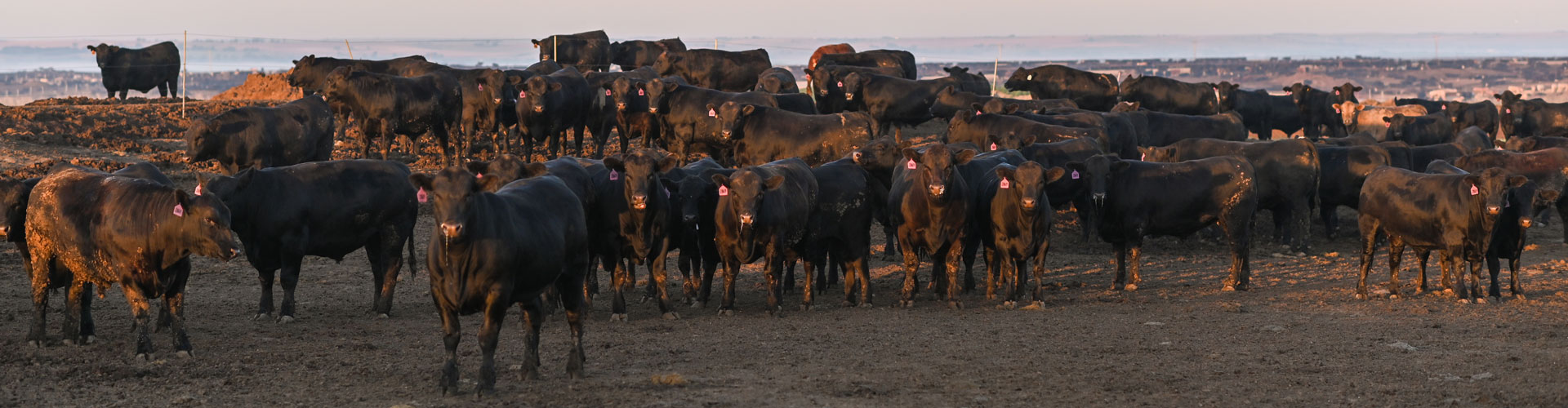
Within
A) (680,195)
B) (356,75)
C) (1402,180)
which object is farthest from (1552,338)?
(356,75)

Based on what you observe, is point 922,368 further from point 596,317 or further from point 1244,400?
point 596,317

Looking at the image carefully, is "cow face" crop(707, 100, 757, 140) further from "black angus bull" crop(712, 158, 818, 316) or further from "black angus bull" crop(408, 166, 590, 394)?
"black angus bull" crop(408, 166, 590, 394)

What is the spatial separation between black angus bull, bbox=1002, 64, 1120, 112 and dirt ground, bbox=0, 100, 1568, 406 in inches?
673

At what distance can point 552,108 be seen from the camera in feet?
71.2

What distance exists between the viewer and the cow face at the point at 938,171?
12.5 m

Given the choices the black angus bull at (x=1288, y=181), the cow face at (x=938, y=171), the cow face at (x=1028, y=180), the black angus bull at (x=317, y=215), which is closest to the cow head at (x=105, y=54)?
the black angus bull at (x=317, y=215)

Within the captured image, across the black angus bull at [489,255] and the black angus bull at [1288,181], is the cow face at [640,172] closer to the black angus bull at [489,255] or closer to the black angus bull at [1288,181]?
the black angus bull at [489,255]

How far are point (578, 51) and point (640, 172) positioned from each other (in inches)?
986

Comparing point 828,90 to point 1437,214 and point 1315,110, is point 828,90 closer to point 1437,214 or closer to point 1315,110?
point 1315,110

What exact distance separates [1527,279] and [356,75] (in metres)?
15.1

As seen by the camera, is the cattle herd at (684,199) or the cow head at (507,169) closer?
the cattle herd at (684,199)

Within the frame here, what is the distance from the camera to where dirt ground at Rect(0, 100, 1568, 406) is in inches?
353

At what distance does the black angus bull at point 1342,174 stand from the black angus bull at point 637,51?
1972 centimetres

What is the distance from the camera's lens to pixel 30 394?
8.92 metres
